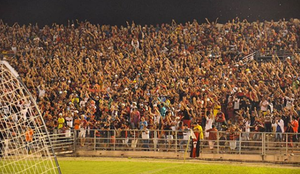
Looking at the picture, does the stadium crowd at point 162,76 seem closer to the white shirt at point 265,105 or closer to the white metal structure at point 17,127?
the white shirt at point 265,105

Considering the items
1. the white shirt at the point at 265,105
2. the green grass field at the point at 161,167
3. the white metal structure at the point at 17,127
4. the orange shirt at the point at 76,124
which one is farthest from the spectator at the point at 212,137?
the white metal structure at the point at 17,127

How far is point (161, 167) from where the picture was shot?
19.6 m

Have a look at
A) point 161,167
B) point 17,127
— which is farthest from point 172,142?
point 17,127

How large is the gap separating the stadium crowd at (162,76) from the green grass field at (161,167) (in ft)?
8.24

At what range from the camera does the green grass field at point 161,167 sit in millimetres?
18359

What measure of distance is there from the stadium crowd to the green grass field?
2.51m

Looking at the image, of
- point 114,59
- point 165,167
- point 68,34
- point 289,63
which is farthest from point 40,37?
point 165,167

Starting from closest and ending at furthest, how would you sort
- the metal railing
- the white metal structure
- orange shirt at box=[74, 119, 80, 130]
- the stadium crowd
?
the white metal structure < the metal railing < the stadium crowd < orange shirt at box=[74, 119, 80, 130]

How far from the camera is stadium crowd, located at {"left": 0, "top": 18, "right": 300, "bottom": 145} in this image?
24.4 m

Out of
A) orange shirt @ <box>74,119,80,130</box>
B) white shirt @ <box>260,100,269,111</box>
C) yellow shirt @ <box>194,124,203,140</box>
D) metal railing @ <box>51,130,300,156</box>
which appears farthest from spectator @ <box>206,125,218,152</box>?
orange shirt @ <box>74,119,80,130</box>

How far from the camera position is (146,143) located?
24.2 metres

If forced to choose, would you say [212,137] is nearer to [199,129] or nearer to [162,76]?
[199,129]

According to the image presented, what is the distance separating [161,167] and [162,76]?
981cm

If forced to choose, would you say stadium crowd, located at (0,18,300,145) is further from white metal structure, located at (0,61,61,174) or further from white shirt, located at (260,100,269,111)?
white metal structure, located at (0,61,61,174)
